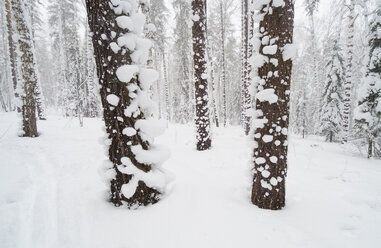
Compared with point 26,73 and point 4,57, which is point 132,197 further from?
point 4,57

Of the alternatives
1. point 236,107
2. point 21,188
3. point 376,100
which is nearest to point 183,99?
point 236,107

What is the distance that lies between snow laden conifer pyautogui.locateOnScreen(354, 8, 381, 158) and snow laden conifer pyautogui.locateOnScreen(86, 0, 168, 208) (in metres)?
8.64

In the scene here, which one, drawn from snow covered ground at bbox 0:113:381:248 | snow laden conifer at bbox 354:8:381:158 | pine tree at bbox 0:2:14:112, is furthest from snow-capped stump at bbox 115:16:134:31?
pine tree at bbox 0:2:14:112

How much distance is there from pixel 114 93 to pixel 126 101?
0.58 ft

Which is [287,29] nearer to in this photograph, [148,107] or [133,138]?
[148,107]

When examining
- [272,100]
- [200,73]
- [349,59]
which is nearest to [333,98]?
[349,59]

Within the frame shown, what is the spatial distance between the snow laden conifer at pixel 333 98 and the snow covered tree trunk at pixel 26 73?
17.2 m

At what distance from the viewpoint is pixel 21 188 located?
10.6 feet

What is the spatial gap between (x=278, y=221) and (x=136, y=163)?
193 centimetres

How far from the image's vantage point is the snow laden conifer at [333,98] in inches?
538

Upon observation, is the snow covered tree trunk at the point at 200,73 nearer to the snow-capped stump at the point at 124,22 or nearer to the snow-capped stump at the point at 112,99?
the snow-capped stump at the point at 124,22

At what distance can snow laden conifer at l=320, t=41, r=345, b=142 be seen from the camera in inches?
538

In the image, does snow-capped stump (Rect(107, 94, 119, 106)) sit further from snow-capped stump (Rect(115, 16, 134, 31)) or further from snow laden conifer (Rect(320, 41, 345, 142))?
snow laden conifer (Rect(320, 41, 345, 142))

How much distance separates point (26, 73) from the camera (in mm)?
6840
